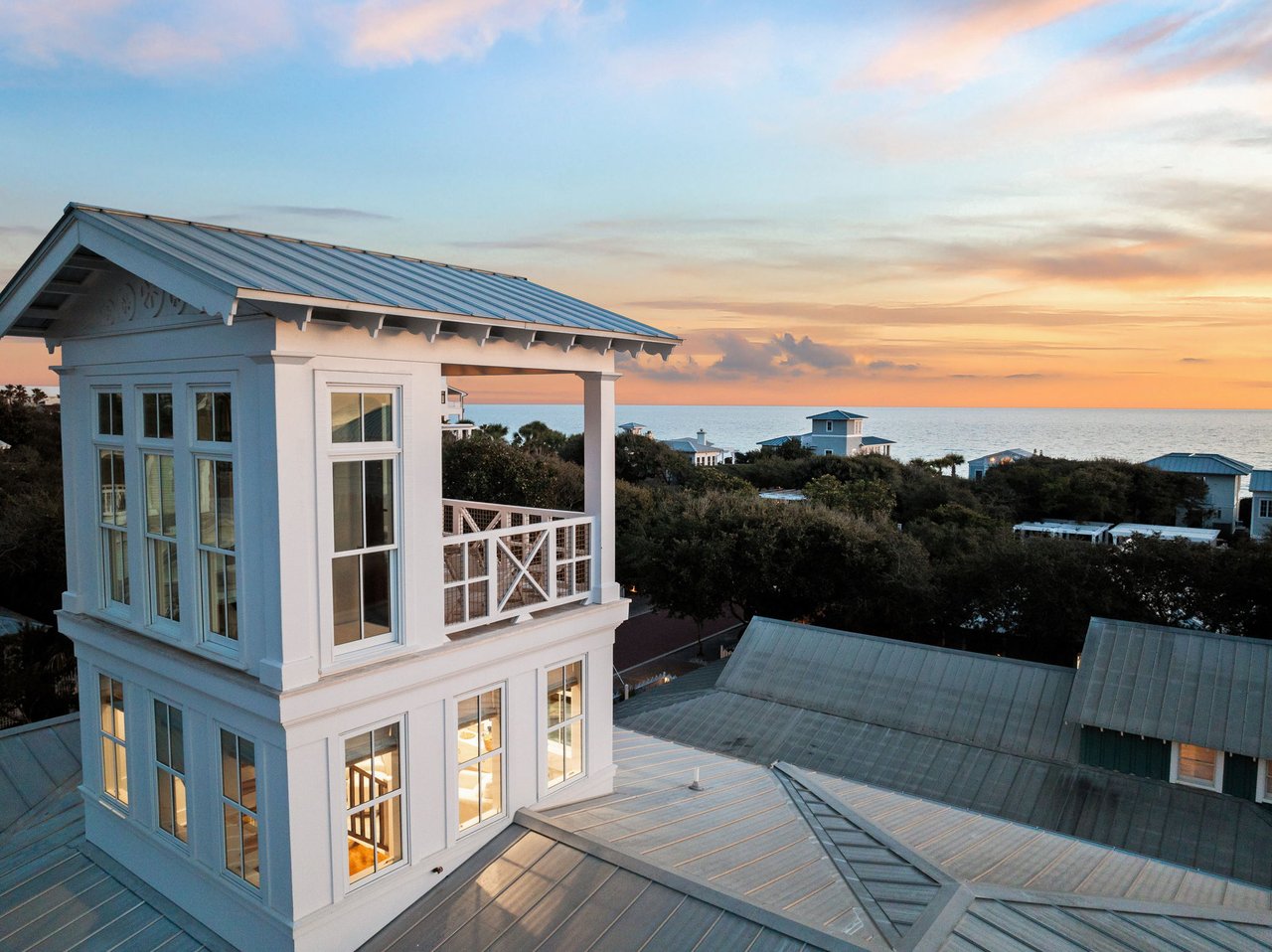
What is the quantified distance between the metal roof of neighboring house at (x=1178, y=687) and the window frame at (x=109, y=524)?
1614cm

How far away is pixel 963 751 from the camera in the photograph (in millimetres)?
17344

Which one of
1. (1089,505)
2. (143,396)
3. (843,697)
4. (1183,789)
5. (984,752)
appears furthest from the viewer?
(1089,505)

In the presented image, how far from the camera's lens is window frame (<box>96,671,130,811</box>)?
27.1 feet

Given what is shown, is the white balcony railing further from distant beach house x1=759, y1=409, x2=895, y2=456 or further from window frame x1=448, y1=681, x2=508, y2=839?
distant beach house x1=759, y1=409, x2=895, y2=456

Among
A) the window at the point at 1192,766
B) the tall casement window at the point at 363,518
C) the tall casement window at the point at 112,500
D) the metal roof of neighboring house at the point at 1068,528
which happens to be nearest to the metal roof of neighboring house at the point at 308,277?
the tall casement window at the point at 363,518

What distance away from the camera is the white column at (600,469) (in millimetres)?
8891

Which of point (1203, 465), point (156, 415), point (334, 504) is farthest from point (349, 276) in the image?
point (1203, 465)

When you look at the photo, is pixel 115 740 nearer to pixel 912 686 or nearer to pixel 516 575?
pixel 516 575

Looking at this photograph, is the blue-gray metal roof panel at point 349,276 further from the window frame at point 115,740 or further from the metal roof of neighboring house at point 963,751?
the metal roof of neighboring house at point 963,751

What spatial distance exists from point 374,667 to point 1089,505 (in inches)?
2155

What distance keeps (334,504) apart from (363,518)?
12.1 inches

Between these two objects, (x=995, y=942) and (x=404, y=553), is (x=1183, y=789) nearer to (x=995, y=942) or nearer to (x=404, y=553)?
(x=995, y=942)

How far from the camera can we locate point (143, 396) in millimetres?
7688

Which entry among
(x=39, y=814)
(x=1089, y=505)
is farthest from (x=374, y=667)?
(x=1089, y=505)
